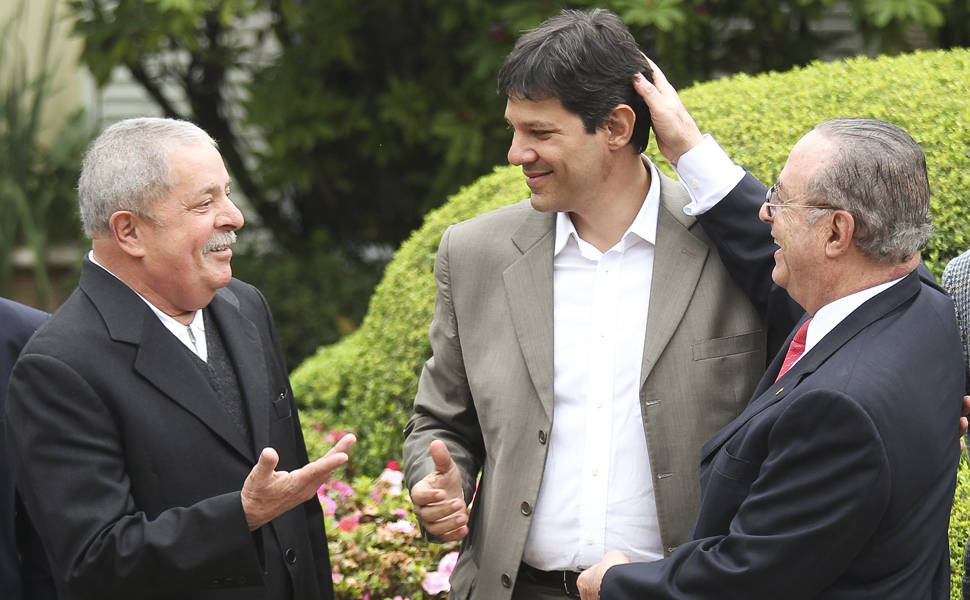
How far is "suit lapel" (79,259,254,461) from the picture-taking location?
263 cm

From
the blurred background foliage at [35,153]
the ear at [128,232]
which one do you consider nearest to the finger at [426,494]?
the ear at [128,232]

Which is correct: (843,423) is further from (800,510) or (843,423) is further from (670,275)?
(670,275)

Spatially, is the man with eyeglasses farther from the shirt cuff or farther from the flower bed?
the flower bed

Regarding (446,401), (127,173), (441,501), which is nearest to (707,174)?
(446,401)

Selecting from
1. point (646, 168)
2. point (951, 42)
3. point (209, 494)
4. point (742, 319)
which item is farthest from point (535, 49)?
point (951, 42)

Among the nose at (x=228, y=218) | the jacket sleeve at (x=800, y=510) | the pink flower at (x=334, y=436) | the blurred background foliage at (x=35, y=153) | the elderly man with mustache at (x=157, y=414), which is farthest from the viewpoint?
the blurred background foliage at (x=35, y=153)

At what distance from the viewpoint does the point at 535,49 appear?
269cm

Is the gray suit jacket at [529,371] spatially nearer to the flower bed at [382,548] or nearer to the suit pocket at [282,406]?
the suit pocket at [282,406]

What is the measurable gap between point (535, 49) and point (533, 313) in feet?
2.14

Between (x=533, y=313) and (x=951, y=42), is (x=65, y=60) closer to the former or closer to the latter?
(x=951, y=42)

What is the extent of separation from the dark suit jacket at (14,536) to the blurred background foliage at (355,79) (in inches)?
142

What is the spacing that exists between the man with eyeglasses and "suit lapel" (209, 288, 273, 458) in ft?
3.13

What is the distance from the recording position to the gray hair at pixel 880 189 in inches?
84.4

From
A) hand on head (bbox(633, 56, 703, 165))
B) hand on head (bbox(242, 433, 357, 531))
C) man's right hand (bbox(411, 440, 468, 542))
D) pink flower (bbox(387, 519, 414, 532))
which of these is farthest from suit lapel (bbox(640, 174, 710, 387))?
pink flower (bbox(387, 519, 414, 532))
